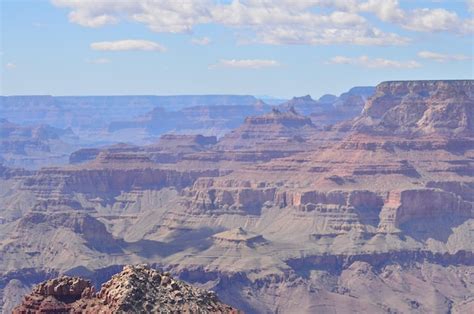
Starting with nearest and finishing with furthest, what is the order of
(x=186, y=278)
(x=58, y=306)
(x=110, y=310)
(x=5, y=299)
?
(x=110, y=310) < (x=58, y=306) < (x=5, y=299) < (x=186, y=278)

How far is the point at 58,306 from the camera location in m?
41.6

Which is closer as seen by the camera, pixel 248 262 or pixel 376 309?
pixel 376 309

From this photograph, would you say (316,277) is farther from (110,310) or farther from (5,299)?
(110,310)

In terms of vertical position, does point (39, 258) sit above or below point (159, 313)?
below

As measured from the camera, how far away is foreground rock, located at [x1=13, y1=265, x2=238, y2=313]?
36.2 metres

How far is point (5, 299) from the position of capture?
178375 mm

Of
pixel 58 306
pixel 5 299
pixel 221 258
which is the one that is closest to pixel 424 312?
pixel 221 258

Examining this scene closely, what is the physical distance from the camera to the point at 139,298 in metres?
36.4

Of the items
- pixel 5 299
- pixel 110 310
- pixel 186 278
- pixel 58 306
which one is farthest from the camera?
pixel 186 278

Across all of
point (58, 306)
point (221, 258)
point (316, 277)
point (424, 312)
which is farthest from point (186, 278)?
point (58, 306)

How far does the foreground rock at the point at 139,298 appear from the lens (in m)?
36.2

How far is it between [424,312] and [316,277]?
2183cm

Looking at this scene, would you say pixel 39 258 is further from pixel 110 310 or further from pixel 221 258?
pixel 110 310

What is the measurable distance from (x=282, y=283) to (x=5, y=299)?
41.2 m
